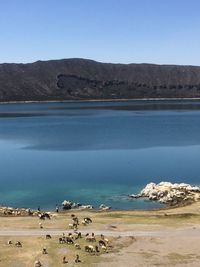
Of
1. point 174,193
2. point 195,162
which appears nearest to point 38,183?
point 174,193

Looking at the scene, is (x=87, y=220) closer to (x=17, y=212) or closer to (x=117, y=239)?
(x=117, y=239)

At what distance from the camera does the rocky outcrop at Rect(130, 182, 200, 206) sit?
7288 centimetres

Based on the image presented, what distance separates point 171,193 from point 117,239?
24204mm

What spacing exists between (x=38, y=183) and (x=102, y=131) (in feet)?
287

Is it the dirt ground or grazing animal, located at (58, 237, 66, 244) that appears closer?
the dirt ground

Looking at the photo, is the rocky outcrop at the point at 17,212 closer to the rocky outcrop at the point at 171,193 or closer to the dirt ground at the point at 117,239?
the dirt ground at the point at 117,239

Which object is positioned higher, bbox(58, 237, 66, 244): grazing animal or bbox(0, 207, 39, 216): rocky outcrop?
bbox(58, 237, 66, 244): grazing animal

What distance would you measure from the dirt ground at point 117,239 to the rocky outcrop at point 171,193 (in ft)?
27.2

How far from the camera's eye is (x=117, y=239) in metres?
51.2

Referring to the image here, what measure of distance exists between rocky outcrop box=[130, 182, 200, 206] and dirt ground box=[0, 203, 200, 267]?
8291 millimetres

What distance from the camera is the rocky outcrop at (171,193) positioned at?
72.9 metres

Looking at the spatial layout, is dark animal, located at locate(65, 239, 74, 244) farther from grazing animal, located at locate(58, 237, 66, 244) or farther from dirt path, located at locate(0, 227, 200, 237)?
dirt path, located at locate(0, 227, 200, 237)

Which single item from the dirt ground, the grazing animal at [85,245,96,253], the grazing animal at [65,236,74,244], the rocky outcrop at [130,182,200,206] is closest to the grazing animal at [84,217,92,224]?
the dirt ground

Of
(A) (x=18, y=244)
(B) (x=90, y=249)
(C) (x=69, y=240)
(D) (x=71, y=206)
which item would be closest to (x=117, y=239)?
(C) (x=69, y=240)
